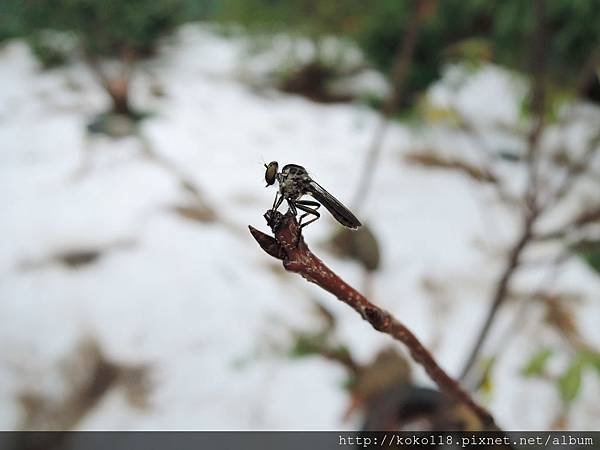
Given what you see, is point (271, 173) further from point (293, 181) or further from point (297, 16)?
point (297, 16)

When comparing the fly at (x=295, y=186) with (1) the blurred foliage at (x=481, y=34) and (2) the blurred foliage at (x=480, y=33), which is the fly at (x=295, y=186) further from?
(1) the blurred foliage at (x=481, y=34)

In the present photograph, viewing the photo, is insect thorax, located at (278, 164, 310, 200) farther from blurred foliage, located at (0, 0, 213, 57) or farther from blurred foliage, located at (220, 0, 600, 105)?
blurred foliage, located at (0, 0, 213, 57)

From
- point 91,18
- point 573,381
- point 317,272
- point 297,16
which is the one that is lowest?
point 317,272

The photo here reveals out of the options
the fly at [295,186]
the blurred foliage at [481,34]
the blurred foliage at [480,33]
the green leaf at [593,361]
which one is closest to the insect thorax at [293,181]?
the fly at [295,186]

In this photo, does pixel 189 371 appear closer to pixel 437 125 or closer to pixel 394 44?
pixel 394 44

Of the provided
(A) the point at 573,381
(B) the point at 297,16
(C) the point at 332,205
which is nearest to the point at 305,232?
(A) the point at 573,381
